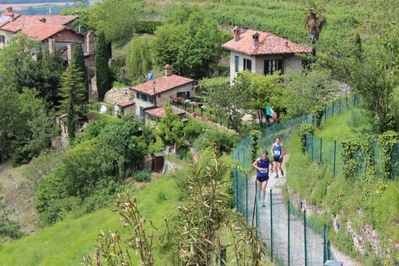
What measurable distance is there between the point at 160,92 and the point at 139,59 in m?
13.8

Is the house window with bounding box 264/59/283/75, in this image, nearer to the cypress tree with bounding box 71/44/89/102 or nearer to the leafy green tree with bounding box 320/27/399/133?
the cypress tree with bounding box 71/44/89/102

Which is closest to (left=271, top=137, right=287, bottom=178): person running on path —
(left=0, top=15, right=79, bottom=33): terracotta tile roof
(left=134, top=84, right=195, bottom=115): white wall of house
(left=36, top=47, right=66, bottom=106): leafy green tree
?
(left=134, top=84, right=195, bottom=115): white wall of house

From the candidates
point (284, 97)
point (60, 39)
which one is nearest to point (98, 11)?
point (60, 39)

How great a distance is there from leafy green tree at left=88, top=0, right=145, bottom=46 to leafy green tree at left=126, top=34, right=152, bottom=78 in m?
6.33

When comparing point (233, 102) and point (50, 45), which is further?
point (50, 45)

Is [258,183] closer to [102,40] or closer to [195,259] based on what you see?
[195,259]

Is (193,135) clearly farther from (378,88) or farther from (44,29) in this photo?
(44,29)

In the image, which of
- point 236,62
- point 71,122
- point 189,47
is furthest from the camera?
point 189,47

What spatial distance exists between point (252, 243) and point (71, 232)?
859 inches

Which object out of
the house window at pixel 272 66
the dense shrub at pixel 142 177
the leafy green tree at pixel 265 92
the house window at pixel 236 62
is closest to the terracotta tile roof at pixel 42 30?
the house window at pixel 236 62

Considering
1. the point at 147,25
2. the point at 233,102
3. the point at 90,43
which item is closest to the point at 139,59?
the point at 90,43

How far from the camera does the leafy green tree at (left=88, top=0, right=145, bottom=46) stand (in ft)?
224

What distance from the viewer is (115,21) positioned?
68.9 metres

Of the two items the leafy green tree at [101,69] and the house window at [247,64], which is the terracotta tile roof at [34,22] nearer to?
the leafy green tree at [101,69]
